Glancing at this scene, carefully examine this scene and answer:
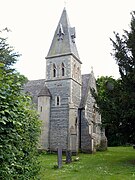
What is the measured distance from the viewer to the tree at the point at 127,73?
16.0 metres

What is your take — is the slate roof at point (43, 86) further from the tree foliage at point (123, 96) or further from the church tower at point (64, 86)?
the tree foliage at point (123, 96)

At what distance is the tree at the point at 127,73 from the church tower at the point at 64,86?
393 inches

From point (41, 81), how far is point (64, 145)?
10.4 metres

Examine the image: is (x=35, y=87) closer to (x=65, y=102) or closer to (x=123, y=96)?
(x=65, y=102)

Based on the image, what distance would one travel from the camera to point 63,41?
3058 centimetres

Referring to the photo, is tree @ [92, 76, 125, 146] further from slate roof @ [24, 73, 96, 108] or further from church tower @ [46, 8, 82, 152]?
slate roof @ [24, 73, 96, 108]

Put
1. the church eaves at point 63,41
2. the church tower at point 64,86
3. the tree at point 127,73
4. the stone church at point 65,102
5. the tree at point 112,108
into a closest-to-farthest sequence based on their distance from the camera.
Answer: the tree at point 127,73 < the tree at point 112,108 < the church tower at point 64,86 < the stone church at point 65,102 < the church eaves at point 63,41

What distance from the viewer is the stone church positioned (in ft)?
87.5

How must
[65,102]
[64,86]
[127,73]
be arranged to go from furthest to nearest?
[64,86]
[65,102]
[127,73]

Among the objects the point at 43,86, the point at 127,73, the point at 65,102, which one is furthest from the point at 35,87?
the point at 127,73

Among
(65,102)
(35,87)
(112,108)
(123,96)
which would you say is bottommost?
(112,108)

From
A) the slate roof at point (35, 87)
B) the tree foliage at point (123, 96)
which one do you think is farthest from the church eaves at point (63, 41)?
the tree foliage at point (123, 96)

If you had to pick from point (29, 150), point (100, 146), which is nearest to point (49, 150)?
point (100, 146)

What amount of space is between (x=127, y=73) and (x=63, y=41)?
14786 millimetres
